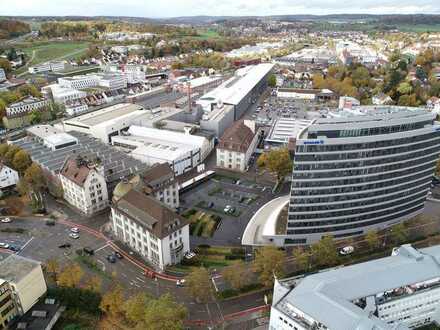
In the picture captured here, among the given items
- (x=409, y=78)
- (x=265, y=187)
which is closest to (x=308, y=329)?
(x=265, y=187)

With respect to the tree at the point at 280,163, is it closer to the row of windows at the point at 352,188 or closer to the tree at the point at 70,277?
the row of windows at the point at 352,188

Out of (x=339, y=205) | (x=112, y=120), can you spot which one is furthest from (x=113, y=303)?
(x=112, y=120)

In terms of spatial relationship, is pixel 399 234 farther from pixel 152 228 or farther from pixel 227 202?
pixel 152 228

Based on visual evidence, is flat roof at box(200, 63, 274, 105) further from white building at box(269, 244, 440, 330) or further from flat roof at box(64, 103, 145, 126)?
white building at box(269, 244, 440, 330)

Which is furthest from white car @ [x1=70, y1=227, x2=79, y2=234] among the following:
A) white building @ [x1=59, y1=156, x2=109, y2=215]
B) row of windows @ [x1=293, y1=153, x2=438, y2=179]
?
row of windows @ [x1=293, y1=153, x2=438, y2=179]

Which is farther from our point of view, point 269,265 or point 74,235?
point 74,235

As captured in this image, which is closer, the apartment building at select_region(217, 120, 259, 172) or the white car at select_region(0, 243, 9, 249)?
the white car at select_region(0, 243, 9, 249)
